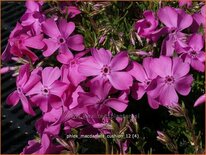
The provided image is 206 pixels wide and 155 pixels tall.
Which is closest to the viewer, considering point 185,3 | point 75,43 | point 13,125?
point 75,43

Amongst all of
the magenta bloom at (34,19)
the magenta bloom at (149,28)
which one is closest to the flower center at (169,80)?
the magenta bloom at (149,28)

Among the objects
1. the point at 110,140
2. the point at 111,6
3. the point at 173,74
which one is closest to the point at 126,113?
the point at 110,140

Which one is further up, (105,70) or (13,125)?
(105,70)

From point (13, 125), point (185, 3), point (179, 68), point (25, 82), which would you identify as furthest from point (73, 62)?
point (13, 125)

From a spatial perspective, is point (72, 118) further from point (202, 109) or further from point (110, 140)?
point (202, 109)

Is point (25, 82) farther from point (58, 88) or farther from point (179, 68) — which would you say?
point (179, 68)

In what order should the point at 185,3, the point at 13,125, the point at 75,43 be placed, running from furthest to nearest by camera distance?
the point at 13,125 < the point at 185,3 < the point at 75,43

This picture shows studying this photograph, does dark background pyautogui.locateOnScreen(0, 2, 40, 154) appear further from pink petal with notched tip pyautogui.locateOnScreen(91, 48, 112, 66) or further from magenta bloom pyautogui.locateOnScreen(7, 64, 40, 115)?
pink petal with notched tip pyautogui.locateOnScreen(91, 48, 112, 66)
